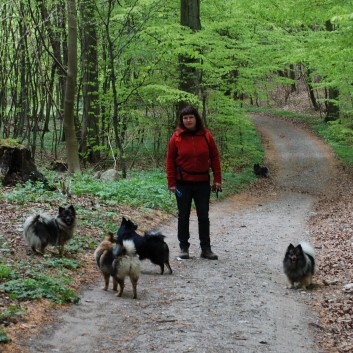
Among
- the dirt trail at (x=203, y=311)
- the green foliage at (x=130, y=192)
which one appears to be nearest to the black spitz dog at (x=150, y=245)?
the dirt trail at (x=203, y=311)

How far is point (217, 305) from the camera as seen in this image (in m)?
6.17

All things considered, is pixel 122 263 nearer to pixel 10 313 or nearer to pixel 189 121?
pixel 10 313

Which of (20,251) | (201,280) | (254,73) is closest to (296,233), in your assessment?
(201,280)

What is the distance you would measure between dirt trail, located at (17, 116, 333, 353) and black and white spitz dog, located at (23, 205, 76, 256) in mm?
1086

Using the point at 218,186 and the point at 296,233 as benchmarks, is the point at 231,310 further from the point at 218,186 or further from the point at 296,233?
the point at 296,233

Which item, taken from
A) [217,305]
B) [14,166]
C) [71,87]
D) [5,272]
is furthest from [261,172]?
[5,272]

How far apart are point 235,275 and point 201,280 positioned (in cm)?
71

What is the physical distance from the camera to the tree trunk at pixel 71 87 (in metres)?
13.3

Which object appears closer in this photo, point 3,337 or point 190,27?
point 3,337

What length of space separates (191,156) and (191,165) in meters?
0.16

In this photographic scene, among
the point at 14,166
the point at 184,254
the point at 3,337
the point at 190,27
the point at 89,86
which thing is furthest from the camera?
the point at 89,86

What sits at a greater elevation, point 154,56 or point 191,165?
point 154,56

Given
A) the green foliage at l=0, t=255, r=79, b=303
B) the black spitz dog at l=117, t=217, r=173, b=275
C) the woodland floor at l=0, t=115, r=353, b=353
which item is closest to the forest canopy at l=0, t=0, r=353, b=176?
the woodland floor at l=0, t=115, r=353, b=353

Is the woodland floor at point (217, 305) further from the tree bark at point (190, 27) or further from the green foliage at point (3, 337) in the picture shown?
the tree bark at point (190, 27)
